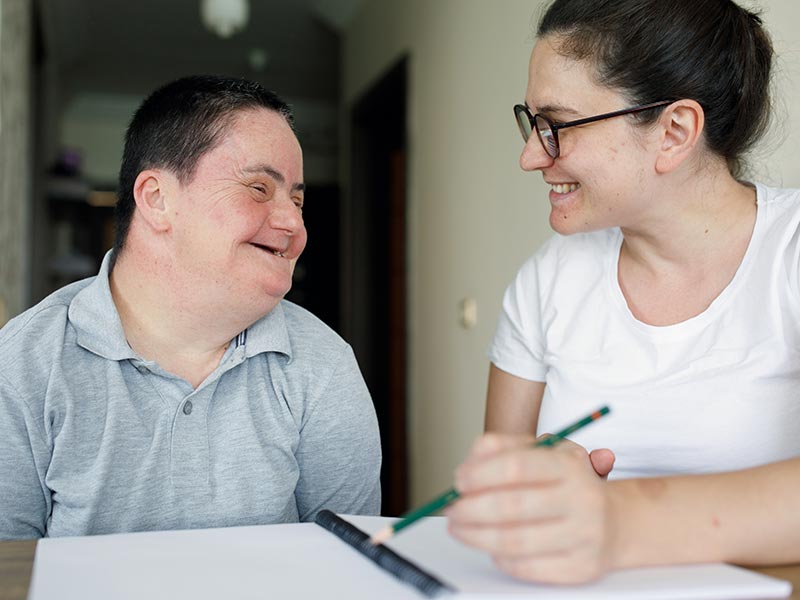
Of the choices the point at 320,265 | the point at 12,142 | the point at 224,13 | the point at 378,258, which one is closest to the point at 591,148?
the point at 12,142

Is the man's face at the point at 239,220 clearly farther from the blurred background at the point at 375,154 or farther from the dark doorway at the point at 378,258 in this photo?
the dark doorway at the point at 378,258

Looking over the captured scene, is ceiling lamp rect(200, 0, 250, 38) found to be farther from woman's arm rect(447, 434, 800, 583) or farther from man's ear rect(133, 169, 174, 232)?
woman's arm rect(447, 434, 800, 583)

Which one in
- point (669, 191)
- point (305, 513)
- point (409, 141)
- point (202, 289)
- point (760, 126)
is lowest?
point (305, 513)

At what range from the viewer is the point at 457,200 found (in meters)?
3.12

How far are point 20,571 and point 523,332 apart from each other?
93 cm

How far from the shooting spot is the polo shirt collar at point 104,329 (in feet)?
4.00

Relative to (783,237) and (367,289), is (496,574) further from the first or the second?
(367,289)

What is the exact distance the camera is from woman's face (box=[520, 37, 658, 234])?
4.38 ft

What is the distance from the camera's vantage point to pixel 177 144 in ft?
4.33

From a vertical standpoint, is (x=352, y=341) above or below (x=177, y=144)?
below

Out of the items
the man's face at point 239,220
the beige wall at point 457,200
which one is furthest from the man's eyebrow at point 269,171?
the beige wall at point 457,200

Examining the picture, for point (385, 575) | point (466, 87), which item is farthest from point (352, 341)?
point (385, 575)

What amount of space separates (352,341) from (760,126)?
11.7ft

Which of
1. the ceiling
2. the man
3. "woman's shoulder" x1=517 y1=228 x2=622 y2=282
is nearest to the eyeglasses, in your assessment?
"woman's shoulder" x1=517 y1=228 x2=622 y2=282
